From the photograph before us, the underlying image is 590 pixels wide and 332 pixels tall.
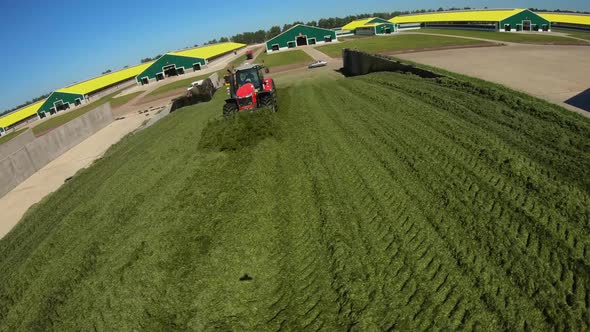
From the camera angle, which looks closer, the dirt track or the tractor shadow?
the tractor shadow

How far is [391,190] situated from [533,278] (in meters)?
3.44

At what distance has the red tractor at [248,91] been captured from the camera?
16.5 meters

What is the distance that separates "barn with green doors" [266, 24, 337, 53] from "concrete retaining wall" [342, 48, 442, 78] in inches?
1706

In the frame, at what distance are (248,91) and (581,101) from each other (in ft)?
43.1

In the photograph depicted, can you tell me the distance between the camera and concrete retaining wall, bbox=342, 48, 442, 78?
20.8 m

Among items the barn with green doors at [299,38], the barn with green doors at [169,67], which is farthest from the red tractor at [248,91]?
the barn with green doors at [299,38]

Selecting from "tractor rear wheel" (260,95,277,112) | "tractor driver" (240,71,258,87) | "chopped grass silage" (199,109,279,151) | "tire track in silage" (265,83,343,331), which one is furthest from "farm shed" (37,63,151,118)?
"tire track in silage" (265,83,343,331)

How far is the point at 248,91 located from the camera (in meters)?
16.4

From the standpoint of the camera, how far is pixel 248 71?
17234 mm

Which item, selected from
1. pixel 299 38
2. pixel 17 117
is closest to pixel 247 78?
pixel 299 38

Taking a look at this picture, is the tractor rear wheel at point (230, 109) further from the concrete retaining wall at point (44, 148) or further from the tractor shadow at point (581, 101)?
the tractor shadow at point (581, 101)

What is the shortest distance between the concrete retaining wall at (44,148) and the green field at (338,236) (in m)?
8.85

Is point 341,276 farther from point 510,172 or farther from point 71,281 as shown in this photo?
point 71,281

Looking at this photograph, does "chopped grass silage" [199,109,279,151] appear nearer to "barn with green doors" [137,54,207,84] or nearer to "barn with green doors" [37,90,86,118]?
"barn with green doors" [137,54,207,84]
